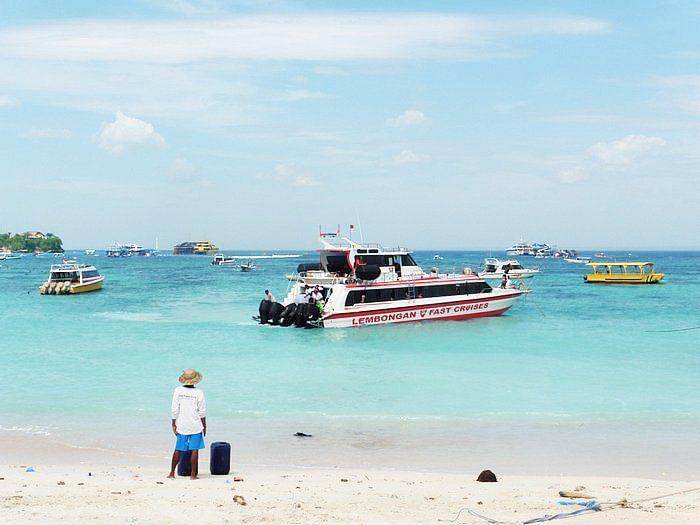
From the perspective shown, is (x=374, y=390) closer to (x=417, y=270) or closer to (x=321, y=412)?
(x=321, y=412)

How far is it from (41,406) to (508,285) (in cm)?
2971

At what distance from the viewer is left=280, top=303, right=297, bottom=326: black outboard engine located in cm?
3281

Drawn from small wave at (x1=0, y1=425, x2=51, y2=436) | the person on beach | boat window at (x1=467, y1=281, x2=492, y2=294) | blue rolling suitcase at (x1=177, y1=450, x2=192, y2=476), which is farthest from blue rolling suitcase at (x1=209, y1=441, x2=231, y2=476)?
boat window at (x1=467, y1=281, x2=492, y2=294)

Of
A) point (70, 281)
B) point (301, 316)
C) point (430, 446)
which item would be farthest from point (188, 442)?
point (70, 281)

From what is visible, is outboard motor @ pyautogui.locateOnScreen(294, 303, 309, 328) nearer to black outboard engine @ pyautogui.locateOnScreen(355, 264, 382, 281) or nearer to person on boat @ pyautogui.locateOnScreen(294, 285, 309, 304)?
person on boat @ pyautogui.locateOnScreen(294, 285, 309, 304)

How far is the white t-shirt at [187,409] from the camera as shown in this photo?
385 inches

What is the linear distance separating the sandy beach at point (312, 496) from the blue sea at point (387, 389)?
5.14 ft

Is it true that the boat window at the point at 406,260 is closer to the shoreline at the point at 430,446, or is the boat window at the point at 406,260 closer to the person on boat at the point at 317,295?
the person on boat at the point at 317,295

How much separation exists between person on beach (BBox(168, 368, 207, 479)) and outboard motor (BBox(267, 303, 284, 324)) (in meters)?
23.9

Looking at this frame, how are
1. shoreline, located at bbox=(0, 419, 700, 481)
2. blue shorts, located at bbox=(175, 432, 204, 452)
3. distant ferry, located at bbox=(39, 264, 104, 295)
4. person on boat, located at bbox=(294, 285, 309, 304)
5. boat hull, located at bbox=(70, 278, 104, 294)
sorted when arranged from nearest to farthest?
blue shorts, located at bbox=(175, 432, 204, 452), shoreline, located at bbox=(0, 419, 700, 481), person on boat, located at bbox=(294, 285, 309, 304), distant ferry, located at bbox=(39, 264, 104, 295), boat hull, located at bbox=(70, 278, 104, 294)

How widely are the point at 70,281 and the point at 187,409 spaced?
179ft

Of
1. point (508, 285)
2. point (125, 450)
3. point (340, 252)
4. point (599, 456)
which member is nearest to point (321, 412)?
point (125, 450)

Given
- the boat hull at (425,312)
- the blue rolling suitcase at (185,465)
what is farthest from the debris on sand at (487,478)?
the boat hull at (425,312)

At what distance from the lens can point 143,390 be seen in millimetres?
18547
